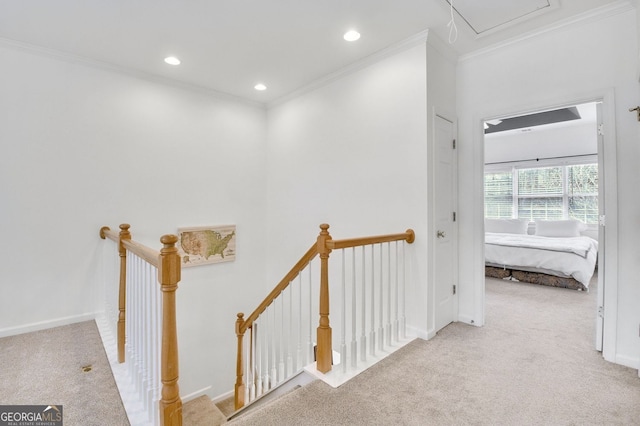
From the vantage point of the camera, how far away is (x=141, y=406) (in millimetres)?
1810

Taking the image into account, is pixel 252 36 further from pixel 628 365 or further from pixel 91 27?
pixel 628 365

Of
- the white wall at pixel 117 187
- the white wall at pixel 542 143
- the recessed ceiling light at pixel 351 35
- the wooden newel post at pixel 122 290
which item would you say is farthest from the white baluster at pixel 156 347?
the white wall at pixel 542 143

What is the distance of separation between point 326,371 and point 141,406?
114 cm

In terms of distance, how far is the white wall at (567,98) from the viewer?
2316mm

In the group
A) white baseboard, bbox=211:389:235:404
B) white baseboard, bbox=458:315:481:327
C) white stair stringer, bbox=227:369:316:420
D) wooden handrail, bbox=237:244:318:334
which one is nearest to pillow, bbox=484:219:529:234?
white baseboard, bbox=458:315:481:327

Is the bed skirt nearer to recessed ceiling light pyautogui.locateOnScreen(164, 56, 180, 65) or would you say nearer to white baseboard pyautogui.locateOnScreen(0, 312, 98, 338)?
recessed ceiling light pyautogui.locateOnScreen(164, 56, 180, 65)

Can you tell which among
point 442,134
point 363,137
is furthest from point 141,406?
point 442,134

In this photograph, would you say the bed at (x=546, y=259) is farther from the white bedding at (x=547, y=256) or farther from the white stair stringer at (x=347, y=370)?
the white stair stringer at (x=347, y=370)

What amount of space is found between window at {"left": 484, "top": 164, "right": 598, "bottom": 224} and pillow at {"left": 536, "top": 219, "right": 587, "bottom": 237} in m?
0.45

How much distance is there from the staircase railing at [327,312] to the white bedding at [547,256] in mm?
3248

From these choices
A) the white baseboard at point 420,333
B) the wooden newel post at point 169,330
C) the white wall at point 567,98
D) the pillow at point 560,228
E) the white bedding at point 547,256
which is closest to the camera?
the wooden newel post at point 169,330

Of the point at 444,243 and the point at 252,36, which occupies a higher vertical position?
the point at 252,36

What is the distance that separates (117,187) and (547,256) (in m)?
5.97

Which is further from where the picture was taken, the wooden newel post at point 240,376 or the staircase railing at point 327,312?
the wooden newel post at point 240,376
